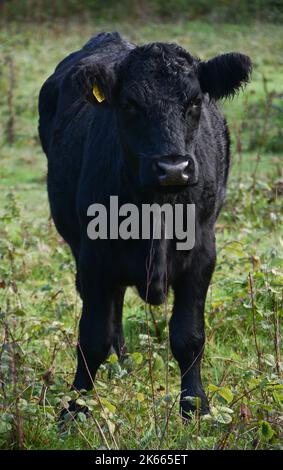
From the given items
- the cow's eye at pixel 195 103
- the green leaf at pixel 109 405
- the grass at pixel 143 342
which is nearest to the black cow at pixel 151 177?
the cow's eye at pixel 195 103

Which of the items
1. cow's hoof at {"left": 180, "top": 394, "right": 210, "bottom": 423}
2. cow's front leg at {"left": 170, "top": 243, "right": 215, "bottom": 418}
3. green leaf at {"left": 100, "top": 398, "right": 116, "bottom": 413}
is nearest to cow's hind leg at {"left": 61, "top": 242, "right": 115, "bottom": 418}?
cow's front leg at {"left": 170, "top": 243, "right": 215, "bottom": 418}

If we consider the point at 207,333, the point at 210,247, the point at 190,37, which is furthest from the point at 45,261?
the point at 190,37

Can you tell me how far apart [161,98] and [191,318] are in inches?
43.9

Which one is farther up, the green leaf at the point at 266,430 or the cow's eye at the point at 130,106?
the cow's eye at the point at 130,106

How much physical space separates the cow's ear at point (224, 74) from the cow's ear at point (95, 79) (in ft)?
1.61

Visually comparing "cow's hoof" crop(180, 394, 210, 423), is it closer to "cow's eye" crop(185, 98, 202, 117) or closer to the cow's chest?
the cow's chest

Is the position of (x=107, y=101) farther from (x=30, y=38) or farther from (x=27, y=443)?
(x=30, y=38)

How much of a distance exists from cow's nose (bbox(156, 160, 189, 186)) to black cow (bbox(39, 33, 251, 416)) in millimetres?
58

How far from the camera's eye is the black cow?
4609mm

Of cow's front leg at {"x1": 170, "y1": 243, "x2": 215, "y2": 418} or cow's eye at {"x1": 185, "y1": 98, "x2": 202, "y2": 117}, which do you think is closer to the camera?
cow's eye at {"x1": 185, "y1": 98, "x2": 202, "y2": 117}

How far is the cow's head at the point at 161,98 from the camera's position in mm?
4391

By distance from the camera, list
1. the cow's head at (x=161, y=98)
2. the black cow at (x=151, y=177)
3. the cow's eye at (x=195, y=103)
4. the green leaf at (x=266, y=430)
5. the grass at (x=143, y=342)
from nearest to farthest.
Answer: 1. the green leaf at (x=266, y=430)
2. the grass at (x=143, y=342)
3. the cow's head at (x=161, y=98)
4. the black cow at (x=151, y=177)
5. the cow's eye at (x=195, y=103)

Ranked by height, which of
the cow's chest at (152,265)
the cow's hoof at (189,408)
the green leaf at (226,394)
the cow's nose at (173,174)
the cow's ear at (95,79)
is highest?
the cow's ear at (95,79)

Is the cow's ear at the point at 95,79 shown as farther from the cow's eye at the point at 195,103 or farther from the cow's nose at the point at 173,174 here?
the cow's nose at the point at 173,174
